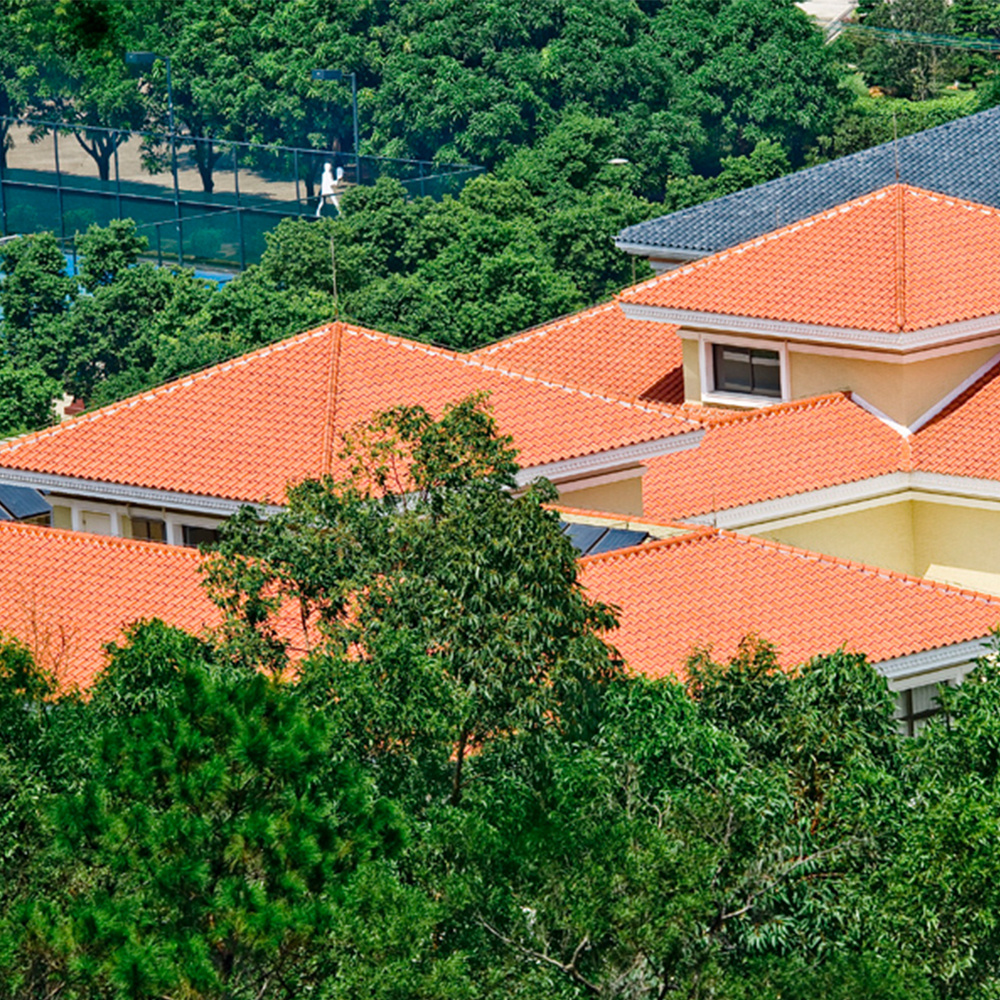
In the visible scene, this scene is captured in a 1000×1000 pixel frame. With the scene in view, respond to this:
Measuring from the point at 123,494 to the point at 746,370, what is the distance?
11.4 meters

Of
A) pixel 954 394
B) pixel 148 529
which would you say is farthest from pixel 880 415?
pixel 148 529

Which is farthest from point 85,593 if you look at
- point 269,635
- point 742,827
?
point 742,827

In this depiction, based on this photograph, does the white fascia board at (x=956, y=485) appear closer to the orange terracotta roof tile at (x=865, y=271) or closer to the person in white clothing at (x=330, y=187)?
the orange terracotta roof tile at (x=865, y=271)

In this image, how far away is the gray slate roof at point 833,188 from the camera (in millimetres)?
42031

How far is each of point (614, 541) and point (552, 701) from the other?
12351mm

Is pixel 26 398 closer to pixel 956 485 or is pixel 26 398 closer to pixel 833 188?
pixel 833 188

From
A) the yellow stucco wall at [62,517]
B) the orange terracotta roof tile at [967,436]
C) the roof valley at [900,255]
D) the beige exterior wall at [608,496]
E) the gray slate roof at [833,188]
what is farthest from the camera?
the gray slate roof at [833,188]

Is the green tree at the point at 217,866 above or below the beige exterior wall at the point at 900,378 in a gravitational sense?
above

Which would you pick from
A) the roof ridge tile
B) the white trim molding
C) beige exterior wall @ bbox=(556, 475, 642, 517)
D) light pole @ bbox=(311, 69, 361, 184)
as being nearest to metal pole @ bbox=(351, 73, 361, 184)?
light pole @ bbox=(311, 69, 361, 184)

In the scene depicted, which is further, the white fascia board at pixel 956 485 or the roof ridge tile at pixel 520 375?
the white fascia board at pixel 956 485

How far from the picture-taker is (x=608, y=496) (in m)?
32.2

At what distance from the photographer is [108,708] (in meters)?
17.9

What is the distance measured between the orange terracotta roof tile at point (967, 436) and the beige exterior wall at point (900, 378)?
11.7 inches

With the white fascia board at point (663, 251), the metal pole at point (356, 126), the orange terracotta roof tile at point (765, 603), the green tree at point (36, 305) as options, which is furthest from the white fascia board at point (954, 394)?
the metal pole at point (356, 126)
